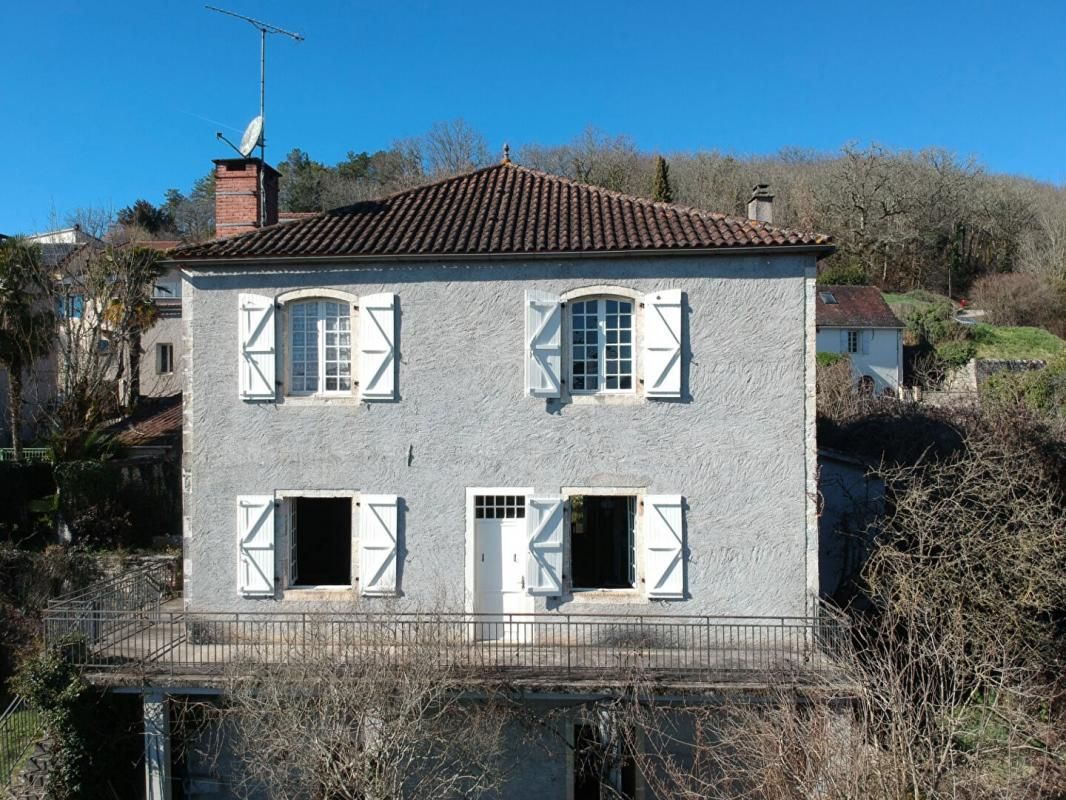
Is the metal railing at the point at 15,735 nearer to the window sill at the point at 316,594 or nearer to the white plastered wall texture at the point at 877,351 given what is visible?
the window sill at the point at 316,594

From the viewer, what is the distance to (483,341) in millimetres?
11430

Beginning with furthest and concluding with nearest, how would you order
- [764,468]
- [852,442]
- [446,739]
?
[852,442], [764,468], [446,739]

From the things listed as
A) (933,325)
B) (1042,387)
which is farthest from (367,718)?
(933,325)

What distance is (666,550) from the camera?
11.2 meters

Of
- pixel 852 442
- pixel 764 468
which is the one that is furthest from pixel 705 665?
pixel 852 442

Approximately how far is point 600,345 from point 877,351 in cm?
2506

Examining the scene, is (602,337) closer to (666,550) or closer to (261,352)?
(666,550)

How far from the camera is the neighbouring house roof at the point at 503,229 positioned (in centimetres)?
1116

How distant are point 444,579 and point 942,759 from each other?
678 centimetres

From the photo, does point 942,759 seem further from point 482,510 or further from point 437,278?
point 437,278

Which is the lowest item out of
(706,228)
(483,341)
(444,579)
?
(444,579)

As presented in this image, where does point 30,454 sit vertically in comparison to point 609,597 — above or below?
above

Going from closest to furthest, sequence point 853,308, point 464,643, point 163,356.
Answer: point 464,643
point 163,356
point 853,308

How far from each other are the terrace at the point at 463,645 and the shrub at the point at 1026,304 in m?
33.1
